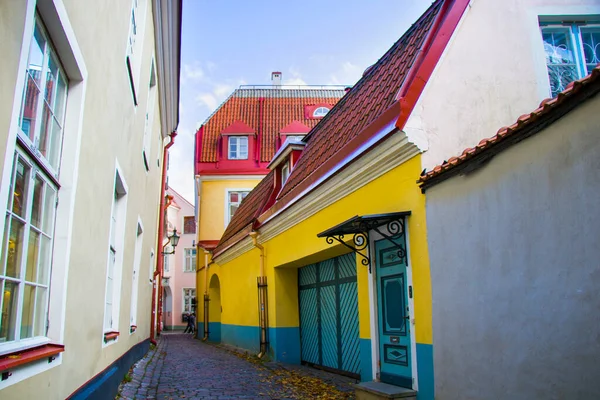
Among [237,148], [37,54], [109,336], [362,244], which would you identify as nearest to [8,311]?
[37,54]

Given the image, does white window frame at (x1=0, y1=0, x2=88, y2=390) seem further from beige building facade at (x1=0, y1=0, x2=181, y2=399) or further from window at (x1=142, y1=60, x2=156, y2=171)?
window at (x1=142, y1=60, x2=156, y2=171)

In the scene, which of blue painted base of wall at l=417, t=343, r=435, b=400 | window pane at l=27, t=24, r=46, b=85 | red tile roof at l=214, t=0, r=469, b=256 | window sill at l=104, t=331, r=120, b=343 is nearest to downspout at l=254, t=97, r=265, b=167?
red tile roof at l=214, t=0, r=469, b=256

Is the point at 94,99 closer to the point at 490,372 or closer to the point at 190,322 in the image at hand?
the point at 490,372

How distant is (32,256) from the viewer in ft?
11.3

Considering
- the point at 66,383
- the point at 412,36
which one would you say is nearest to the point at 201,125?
the point at 412,36

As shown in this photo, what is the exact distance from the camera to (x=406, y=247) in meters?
6.42

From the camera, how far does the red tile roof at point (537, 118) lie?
3691 mm

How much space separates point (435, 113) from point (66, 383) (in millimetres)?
4831

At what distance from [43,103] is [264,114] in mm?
23783

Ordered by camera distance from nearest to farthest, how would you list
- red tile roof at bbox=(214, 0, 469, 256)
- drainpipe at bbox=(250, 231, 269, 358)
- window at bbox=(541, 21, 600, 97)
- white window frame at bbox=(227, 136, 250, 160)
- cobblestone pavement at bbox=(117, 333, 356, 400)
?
1. red tile roof at bbox=(214, 0, 469, 256)
2. window at bbox=(541, 21, 600, 97)
3. cobblestone pavement at bbox=(117, 333, 356, 400)
4. drainpipe at bbox=(250, 231, 269, 358)
5. white window frame at bbox=(227, 136, 250, 160)

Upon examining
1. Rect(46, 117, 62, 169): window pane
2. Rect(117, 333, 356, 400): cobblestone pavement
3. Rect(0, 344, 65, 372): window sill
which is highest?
Rect(46, 117, 62, 169): window pane

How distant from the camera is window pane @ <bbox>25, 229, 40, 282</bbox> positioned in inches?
133

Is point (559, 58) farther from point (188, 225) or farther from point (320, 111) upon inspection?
point (188, 225)

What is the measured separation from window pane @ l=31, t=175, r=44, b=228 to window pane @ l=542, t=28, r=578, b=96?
6.46m
